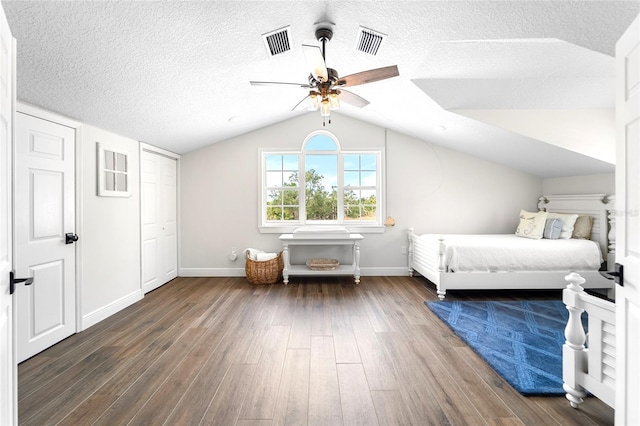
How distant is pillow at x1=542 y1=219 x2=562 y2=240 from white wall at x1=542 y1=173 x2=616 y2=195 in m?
0.64

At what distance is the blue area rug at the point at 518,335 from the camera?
2096 millimetres

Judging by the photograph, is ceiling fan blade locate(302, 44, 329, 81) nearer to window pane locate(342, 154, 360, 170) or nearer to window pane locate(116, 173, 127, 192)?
window pane locate(116, 173, 127, 192)

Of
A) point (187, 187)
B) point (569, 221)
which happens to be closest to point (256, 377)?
point (187, 187)

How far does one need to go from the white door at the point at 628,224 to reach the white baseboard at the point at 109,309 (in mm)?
3865

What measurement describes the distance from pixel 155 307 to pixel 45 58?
261 centimetres

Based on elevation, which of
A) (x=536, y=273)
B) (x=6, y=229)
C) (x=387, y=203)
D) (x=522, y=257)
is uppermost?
(x=387, y=203)

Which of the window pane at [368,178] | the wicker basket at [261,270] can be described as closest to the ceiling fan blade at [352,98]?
the window pane at [368,178]

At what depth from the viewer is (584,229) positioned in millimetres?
4219

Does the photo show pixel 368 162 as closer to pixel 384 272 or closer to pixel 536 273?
pixel 384 272

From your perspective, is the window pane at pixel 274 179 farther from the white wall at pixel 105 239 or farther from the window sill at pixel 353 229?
the white wall at pixel 105 239

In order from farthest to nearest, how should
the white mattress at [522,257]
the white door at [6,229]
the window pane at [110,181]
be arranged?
the white mattress at [522,257]
the window pane at [110,181]
the white door at [6,229]

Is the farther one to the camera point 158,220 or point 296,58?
point 158,220

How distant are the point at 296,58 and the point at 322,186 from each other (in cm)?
255

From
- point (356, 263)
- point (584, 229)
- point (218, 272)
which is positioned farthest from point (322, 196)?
point (584, 229)
